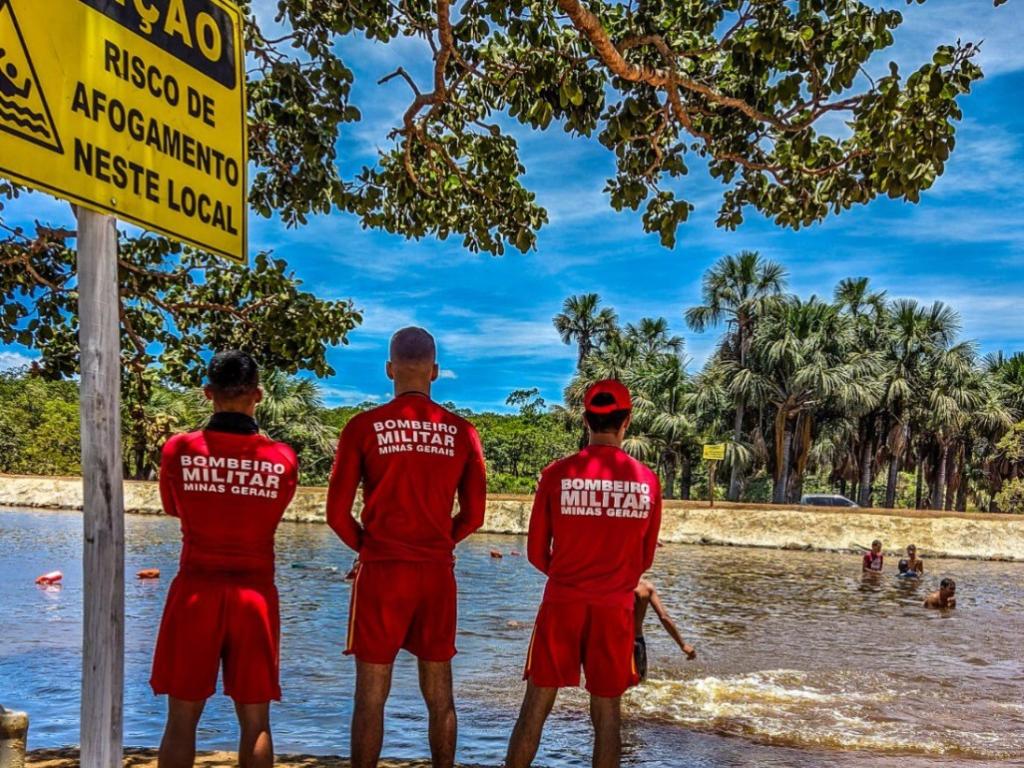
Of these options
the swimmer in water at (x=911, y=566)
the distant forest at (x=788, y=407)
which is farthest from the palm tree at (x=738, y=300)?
the swimmer in water at (x=911, y=566)

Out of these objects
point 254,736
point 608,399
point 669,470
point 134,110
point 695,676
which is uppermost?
point 134,110

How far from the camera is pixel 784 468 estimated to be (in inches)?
2136

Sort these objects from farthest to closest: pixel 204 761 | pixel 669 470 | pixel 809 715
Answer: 1. pixel 669 470
2. pixel 809 715
3. pixel 204 761

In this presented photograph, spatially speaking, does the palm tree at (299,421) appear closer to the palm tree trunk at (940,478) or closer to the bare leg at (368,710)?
the palm tree trunk at (940,478)

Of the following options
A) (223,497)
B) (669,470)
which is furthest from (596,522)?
(669,470)

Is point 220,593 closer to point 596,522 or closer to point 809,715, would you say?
point 596,522

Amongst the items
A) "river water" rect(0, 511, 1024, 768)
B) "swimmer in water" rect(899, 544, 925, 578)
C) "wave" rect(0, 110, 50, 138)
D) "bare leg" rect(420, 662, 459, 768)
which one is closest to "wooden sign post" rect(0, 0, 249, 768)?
"wave" rect(0, 110, 50, 138)

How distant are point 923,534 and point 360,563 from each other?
3357 cm

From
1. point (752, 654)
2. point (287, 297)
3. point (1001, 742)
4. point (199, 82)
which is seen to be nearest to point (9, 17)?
point (199, 82)

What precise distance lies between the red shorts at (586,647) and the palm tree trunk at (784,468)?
5210 cm

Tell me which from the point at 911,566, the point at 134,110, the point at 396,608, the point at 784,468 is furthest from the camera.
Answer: the point at 784,468

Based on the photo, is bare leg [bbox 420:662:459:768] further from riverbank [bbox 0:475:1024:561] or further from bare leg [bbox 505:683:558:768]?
riverbank [bbox 0:475:1024:561]

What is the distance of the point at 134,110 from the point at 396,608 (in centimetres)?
243

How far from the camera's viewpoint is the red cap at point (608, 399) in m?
4.53
